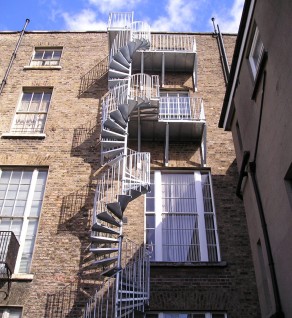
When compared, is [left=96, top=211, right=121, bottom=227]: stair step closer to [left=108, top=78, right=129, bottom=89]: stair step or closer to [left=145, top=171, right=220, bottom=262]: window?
[left=145, top=171, right=220, bottom=262]: window

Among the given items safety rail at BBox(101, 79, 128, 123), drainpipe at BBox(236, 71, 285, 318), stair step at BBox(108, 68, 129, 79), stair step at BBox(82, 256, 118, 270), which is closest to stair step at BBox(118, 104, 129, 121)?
safety rail at BBox(101, 79, 128, 123)

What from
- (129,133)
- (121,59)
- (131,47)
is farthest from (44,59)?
(129,133)

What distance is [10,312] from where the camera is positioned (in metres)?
8.57

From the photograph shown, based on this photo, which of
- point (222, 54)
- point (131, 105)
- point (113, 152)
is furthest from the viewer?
point (222, 54)

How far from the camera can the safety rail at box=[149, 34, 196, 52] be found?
14.7 metres

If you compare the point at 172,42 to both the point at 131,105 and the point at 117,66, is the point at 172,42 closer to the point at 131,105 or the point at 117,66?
the point at 117,66

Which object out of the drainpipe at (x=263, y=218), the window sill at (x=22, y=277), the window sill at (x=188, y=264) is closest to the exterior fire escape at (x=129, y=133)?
the window sill at (x=188, y=264)

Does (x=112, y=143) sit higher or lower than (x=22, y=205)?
higher

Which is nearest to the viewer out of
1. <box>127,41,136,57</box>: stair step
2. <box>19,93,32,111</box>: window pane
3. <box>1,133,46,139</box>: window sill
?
<box>1,133,46,139</box>: window sill

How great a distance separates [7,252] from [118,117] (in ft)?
14.8

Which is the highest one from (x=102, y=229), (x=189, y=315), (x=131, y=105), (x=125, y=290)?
(x=131, y=105)

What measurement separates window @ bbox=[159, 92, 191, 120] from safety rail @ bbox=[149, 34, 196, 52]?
2.81 m

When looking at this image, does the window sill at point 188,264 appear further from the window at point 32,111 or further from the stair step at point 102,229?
the window at point 32,111

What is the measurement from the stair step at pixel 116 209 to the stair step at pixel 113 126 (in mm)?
2618
